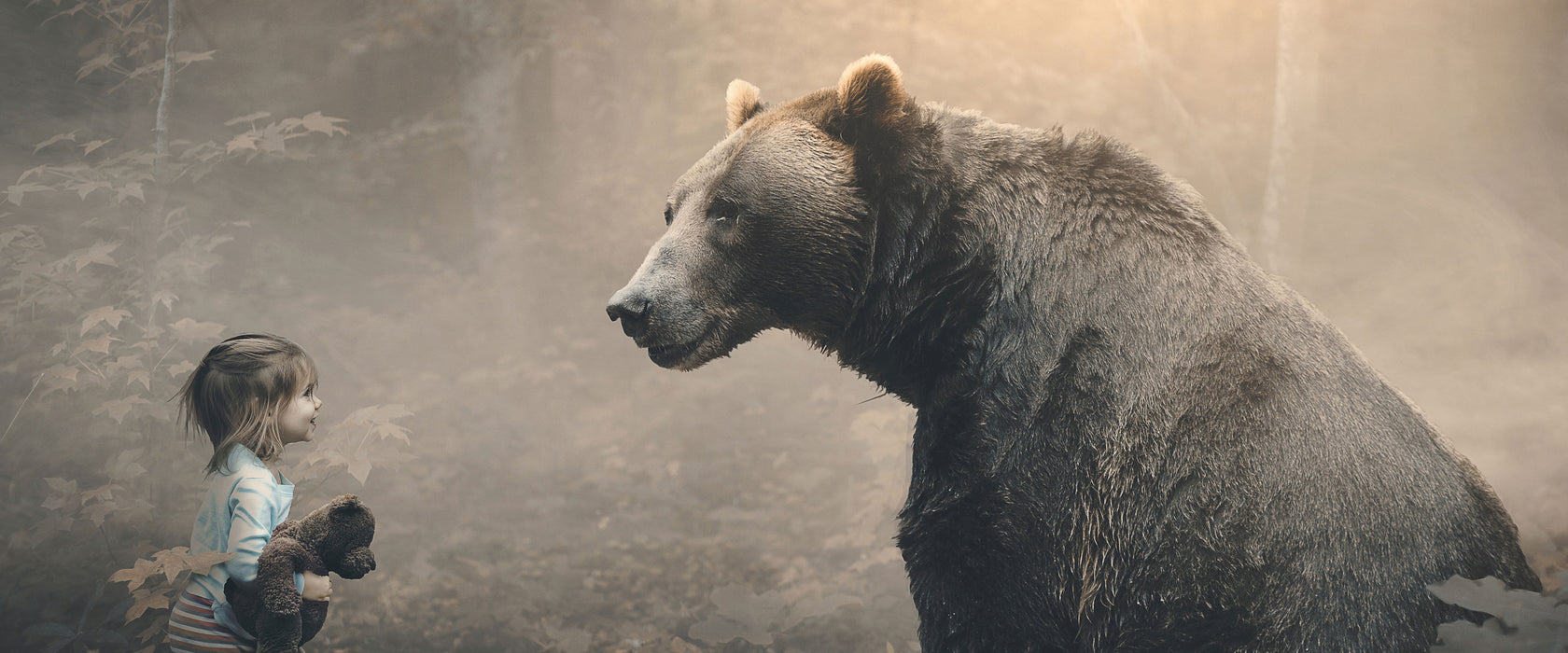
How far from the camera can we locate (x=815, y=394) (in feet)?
18.4

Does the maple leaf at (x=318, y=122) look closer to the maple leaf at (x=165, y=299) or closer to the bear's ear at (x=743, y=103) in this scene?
the maple leaf at (x=165, y=299)

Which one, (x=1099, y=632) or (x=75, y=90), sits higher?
(x=1099, y=632)

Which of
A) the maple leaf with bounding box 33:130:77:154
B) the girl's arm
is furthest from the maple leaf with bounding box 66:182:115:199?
Answer: the girl's arm

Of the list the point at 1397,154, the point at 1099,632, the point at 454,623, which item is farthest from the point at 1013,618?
the point at 1397,154

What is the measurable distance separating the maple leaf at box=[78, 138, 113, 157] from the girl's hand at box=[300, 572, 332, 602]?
13.3ft

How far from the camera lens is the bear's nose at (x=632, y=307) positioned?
7.30 ft

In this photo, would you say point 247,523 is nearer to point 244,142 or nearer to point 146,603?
point 146,603

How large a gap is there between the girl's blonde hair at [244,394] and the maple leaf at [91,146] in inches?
136

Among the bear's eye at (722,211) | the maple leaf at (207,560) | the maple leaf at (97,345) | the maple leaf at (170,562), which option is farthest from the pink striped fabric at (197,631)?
the maple leaf at (97,345)

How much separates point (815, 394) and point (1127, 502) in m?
3.79

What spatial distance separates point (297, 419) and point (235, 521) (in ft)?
1.08

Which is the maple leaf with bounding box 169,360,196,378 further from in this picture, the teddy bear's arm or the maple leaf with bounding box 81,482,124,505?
the teddy bear's arm

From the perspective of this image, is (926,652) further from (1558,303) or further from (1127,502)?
(1558,303)

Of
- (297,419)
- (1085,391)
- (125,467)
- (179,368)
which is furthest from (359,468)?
(1085,391)
